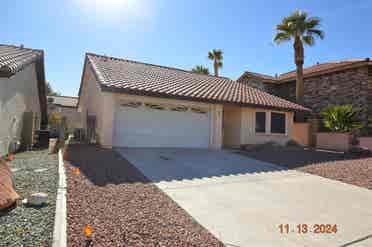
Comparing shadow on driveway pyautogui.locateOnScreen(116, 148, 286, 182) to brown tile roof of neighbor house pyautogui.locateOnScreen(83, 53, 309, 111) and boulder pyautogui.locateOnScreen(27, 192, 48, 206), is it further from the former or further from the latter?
brown tile roof of neighbor house pyautogui.locateOnScreen(83, 53, 309, 111)

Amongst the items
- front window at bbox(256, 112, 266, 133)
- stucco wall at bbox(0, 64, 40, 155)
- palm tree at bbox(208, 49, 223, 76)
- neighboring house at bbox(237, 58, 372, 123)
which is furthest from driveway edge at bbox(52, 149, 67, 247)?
palm tree at bbox(208, 49, 223, 76)

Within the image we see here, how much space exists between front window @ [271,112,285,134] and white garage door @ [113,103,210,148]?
5.14 m

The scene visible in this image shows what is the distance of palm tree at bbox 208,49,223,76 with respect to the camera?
103 ft

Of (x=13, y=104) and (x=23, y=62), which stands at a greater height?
(x=23, y=62)

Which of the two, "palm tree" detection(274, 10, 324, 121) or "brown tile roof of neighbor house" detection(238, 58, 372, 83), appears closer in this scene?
"brown tile roof of neighbor house" detection(238, 58, 372, 83)

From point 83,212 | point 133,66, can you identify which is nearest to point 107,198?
point 83,212

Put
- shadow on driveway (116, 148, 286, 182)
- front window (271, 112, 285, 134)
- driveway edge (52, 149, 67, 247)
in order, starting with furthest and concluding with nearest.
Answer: front window (271, 112, 285, 134), shadow on driveway (116, 148, 286, 182), driveway edge (52, 149, 67, 247)

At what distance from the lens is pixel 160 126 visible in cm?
1171

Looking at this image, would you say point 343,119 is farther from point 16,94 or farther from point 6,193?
point 16,94

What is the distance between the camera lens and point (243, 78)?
2638 cm

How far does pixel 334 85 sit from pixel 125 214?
68.8ft

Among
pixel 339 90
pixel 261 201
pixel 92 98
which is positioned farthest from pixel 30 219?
pixel 339 90
